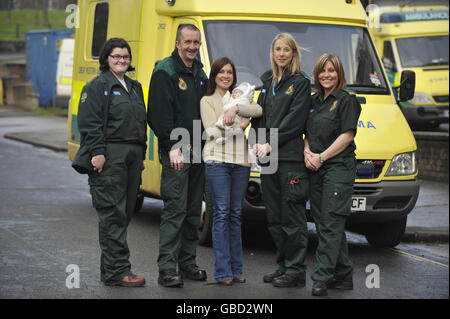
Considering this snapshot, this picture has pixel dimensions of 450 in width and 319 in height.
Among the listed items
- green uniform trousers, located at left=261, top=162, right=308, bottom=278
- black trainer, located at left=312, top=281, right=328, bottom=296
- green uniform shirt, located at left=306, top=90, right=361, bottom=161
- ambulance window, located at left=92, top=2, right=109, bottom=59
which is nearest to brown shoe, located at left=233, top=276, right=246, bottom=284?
green uniform trousers, located at left=261, top=162, right=308, bottom=278

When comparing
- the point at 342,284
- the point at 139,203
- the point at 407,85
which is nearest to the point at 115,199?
the point at 342,284

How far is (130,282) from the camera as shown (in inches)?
265

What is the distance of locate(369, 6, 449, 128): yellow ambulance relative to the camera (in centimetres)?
2047

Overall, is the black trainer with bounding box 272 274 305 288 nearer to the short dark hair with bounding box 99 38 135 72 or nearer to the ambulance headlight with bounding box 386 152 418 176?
the ambulance headlight with bounding box 386 152 418 176

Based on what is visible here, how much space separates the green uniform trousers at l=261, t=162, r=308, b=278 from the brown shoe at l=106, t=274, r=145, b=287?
1.10 meters

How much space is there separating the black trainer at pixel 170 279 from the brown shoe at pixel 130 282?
0.15 m

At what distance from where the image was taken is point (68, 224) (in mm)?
9555

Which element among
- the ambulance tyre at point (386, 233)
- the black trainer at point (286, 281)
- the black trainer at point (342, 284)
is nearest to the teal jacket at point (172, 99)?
the black trainer at point (286, 281)

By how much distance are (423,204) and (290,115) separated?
19.4 ft

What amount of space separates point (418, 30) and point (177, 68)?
49.2 ft

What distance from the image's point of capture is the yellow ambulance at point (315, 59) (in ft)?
26.9

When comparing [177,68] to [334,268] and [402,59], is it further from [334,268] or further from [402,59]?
[402,59]
